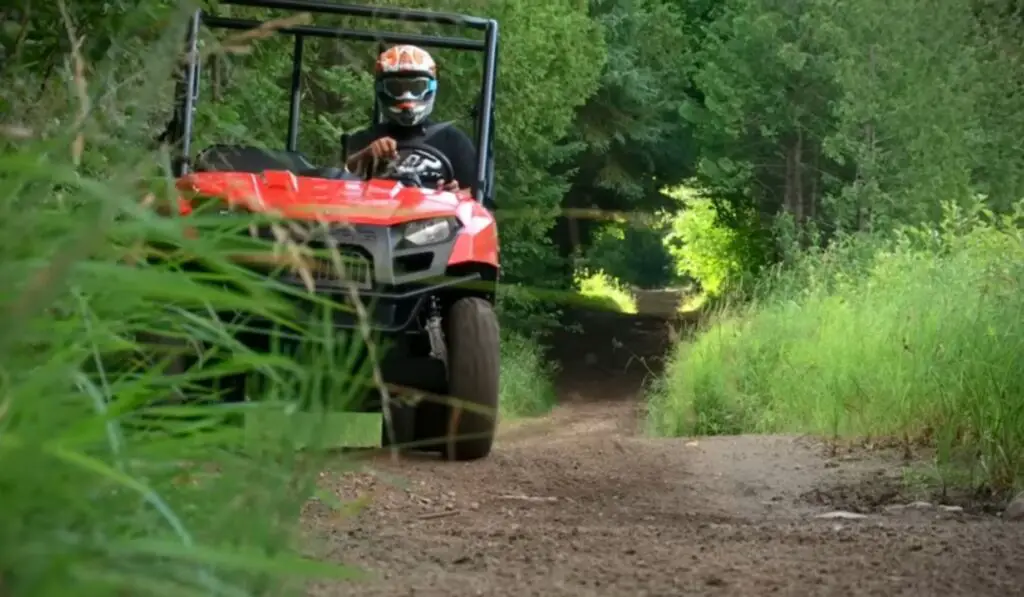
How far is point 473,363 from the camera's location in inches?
232

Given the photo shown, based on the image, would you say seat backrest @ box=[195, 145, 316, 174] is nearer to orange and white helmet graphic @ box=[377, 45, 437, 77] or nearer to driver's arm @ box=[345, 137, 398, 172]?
driver's arm @ box=[345, 137, 398, 172]

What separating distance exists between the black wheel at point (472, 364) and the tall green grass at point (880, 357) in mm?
1567

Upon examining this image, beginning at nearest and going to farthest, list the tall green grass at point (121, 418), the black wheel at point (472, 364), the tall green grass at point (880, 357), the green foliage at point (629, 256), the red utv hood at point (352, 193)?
1. the tall green grass at point (121, 418)
2. the tall green grass at point (880, 357)
3. the red utv hood at point (352, 193)
4. the black wheel at point (472, 364)
5. the green foliage at point (629, 256)

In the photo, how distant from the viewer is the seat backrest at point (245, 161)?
6.06m

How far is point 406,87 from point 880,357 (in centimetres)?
239

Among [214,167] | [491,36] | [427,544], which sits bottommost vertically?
[427,544]

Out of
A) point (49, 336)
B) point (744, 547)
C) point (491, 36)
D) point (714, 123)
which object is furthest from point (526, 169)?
point (49, 336)

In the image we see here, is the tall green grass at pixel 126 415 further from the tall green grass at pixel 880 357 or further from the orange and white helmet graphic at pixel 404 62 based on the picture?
the orange and white helmet graphic at pixel 404 62

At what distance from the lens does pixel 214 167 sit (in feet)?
20.0

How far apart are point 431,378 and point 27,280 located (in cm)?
450

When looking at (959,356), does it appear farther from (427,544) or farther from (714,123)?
(714,123)

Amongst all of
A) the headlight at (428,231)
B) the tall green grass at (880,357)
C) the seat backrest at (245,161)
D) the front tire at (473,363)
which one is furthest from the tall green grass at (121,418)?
the seat backrest at (245,161)

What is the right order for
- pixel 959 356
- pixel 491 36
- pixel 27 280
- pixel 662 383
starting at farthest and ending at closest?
pixel 662 383 < pixel 491 36 < pixel 959 356 < pixel 27 280

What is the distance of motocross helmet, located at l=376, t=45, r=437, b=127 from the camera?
6.77 meters
